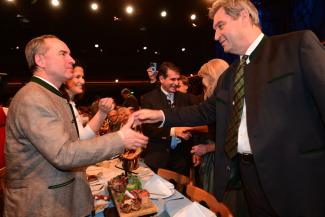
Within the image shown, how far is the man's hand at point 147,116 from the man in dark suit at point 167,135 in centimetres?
98

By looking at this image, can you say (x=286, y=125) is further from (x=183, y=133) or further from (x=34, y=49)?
(x=183, y=133)

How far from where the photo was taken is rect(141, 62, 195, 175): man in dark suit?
3.00m

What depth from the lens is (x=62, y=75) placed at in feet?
5.29

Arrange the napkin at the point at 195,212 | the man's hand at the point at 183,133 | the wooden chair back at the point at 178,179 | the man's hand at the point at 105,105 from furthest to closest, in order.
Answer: the man's hand at the point at 183,133 < the wooden chair back at the point at 178,179 < the man's hand at the point at 105,105 < the napkin at the point at 195,212

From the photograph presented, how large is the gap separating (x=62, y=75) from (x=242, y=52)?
3.89ft

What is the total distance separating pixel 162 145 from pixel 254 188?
1.67 m

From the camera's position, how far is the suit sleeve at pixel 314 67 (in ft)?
3.82

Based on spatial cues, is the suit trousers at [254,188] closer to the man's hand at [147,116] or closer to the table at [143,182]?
the table at [143,182]

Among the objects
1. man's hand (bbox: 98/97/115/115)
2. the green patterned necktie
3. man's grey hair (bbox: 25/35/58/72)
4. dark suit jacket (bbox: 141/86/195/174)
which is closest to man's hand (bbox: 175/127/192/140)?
dark suit jacket (bbox: 141/86/195/174)

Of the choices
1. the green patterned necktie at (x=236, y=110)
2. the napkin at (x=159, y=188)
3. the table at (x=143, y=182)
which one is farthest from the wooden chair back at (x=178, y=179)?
the green patterned necktie at (x=236, y=110)

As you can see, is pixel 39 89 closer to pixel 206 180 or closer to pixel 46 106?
pixel 46 106

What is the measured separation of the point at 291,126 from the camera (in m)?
1.26

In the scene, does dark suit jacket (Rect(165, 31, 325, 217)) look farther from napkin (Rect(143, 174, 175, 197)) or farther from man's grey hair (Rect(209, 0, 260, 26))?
napkin (Rect(143, 174, 175, 197))

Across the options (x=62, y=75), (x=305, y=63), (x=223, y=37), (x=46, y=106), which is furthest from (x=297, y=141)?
(x=62, y=75)
